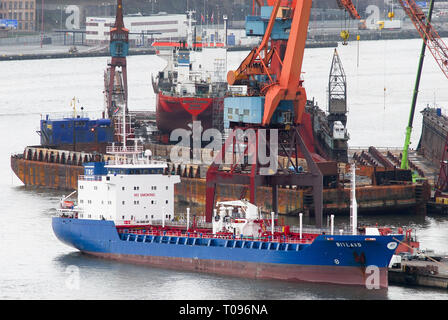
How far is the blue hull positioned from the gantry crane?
389 centimetres

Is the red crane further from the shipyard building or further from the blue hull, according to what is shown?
the shipyard building

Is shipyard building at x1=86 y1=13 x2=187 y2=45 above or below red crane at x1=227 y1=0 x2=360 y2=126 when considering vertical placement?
above

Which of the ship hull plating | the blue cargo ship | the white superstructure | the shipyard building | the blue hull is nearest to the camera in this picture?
the blue hull

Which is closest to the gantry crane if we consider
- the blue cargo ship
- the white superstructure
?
the blue cargo ship

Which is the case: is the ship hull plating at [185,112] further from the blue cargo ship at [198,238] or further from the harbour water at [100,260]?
the blue cargo ship at [198,238]

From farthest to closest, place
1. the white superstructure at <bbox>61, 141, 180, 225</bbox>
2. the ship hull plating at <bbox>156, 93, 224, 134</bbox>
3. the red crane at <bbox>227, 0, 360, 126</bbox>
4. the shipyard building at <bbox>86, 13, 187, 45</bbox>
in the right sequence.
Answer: the shipyard building at <bbox>86, 13, 187, 45</bbox> < the ship hull plating at <bbox>156, 93, 224, 134</bbox> < the red crane at <bbox>227, 0, 360, 126</bbox> < the white superstructure at <bbox>61, 141, 180, 225</bbox>

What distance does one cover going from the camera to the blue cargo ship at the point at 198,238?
41.7 m

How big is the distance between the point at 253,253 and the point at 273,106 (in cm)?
718

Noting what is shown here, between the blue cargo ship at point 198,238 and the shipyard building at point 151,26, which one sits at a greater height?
the shipyard building at point 151,26

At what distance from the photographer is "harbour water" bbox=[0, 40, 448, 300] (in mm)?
41812

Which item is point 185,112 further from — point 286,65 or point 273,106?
point 273,106

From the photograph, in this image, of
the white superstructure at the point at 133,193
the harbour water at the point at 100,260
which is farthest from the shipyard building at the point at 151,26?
the white superstructure at the point at 133,193

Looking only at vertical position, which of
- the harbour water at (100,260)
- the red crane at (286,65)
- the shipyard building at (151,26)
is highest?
the shipyard building at (151,26)

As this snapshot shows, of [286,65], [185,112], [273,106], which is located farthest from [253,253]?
[185,112]
